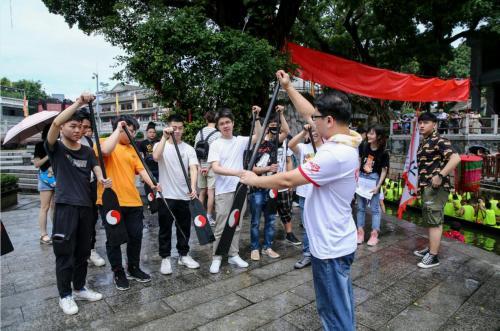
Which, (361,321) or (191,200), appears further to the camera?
(191,200)

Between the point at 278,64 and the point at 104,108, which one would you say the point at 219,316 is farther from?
the point at 104,108

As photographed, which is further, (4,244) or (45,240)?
(45,240)

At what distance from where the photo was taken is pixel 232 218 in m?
3.77

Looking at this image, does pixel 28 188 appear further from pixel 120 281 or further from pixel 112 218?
pixel 112 218

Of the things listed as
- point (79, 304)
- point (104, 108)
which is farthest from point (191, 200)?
point (104, 108)

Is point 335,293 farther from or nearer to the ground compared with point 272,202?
nearer to the ground

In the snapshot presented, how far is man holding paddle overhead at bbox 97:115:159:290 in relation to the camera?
369 cm

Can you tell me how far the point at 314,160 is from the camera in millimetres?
2248

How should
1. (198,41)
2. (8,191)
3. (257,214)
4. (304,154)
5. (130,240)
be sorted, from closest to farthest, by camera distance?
(130,240)
(257,214)
(304,154)
(198,41)
(8,191)

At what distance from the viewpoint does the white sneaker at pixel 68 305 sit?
3211 millimetres

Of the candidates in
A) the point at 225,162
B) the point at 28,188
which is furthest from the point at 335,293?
the point at 28,188

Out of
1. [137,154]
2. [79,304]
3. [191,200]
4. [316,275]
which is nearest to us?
[316,275]

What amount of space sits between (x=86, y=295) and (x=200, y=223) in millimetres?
1446

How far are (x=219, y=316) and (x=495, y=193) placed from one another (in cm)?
1086
